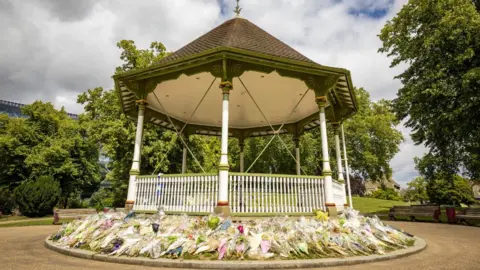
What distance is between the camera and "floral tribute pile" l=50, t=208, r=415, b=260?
16.8 feet

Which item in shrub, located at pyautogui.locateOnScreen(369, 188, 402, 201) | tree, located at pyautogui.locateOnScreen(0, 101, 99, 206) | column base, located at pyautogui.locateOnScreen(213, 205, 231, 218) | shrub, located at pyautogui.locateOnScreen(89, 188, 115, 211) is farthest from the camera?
shrub, located at pyautogui.locateOnScreen(369, 188, 402, 201)

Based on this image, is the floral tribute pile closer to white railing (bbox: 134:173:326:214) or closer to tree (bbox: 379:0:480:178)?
white railing (bbox: 134:173:326:214)

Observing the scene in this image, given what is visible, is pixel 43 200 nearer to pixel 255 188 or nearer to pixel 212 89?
pixel 212 89

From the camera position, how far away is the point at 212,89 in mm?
10602

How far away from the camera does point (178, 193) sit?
777cm

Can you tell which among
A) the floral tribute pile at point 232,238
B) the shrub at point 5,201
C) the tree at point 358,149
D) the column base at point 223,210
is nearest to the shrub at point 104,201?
the shrub at point 5,201

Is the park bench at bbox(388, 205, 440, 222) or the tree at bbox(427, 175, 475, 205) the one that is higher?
the tree at bbox(427, 175, 475, 205)

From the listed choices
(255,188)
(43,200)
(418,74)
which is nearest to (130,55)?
(43,200)

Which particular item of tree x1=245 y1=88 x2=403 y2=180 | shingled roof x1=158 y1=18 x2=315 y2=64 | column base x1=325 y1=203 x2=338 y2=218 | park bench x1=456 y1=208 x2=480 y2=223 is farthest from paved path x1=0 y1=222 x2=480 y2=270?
tree x1=245 y1=88 x2=403 y2=180

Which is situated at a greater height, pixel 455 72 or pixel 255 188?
pixel 455 72

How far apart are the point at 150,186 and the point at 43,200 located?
56.7 feet

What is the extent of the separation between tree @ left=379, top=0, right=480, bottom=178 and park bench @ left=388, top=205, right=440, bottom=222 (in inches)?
112

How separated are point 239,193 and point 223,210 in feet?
2.13

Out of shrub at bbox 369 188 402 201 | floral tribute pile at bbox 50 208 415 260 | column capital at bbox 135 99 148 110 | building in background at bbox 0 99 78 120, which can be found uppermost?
building in background at bbox 0 99 78 120
